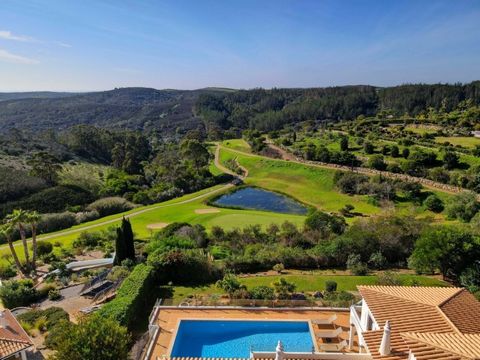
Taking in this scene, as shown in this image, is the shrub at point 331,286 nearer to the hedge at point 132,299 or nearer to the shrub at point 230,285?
the shrub at point 230,285

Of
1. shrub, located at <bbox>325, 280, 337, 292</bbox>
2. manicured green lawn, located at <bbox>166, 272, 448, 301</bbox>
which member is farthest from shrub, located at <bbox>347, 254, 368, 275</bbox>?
shrub, located at <bbox>325, 280, 337, 292</bbox>

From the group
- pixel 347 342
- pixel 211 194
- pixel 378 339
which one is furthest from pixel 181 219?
pixel 378 339

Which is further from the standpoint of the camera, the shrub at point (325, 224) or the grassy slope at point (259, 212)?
the grassy slope at point (259, 212)

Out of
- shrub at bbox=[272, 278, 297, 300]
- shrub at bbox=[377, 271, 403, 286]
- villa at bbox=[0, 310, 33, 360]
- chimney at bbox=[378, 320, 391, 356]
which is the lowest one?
shrub at bbox=[272, 278, 297, 300]

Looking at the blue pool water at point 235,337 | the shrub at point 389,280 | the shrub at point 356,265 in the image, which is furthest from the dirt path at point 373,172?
the blue pool water at point 235,337

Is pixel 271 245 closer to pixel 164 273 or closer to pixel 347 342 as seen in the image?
pixel 164 273

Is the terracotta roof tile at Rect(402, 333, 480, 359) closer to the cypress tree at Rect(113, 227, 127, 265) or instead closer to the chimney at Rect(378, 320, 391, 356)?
the chimney at Rect(378, 320, 391, 356)

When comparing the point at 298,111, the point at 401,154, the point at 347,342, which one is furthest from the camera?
the point at 298,111
